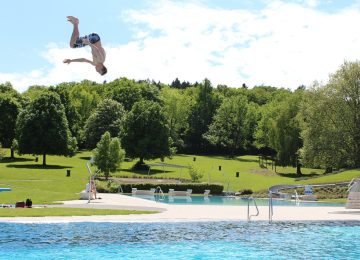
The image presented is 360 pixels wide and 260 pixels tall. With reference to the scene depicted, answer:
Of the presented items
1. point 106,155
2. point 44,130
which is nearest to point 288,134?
point 106,155

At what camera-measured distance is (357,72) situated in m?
62.5

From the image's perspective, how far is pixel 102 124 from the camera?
93.6 meters

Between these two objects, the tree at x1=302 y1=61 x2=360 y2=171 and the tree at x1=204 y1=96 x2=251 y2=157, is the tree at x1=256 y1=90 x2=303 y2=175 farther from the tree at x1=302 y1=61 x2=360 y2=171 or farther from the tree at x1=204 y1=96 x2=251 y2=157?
the tree at x1=204 y1=96 x2=251 y2=157

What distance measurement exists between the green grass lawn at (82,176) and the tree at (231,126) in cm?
975

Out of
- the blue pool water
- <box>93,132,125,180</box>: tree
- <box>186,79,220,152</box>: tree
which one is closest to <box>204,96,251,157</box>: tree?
<box>186,79,220,152</box>: tree

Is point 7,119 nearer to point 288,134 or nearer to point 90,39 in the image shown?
point 288,134

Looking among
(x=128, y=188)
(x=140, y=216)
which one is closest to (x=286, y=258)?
(x=140, y=216)

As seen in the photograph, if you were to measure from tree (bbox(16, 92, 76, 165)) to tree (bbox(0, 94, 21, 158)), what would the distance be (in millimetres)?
9292

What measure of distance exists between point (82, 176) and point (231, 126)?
50462 millimetres

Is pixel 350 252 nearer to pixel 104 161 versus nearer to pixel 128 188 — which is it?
pixel 128 188

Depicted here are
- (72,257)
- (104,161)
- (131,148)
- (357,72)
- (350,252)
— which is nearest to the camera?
(72,257)

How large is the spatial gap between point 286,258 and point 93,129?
78968 mm

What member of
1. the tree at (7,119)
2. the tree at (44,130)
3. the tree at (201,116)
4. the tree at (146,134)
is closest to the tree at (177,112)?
the tree at (201,116)

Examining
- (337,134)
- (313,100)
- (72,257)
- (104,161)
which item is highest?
(313,100)
